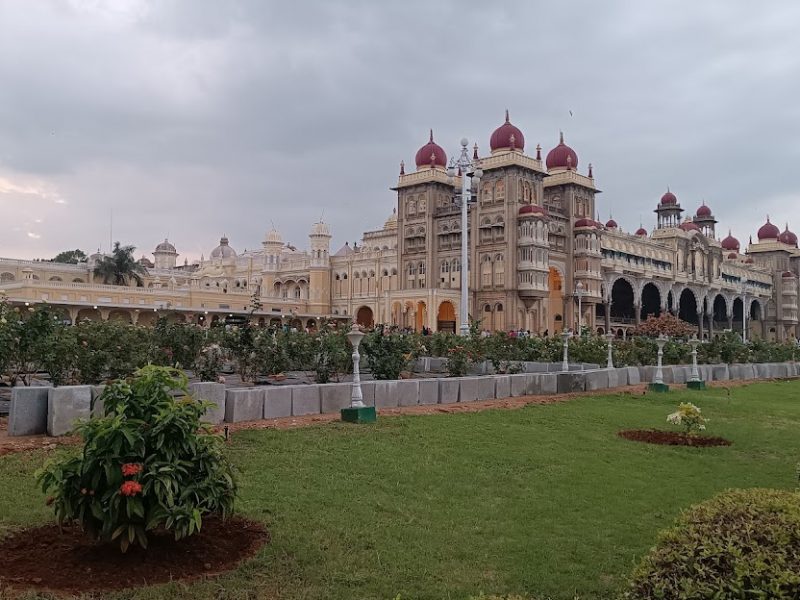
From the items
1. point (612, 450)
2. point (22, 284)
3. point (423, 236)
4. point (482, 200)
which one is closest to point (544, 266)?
point (482, 200)

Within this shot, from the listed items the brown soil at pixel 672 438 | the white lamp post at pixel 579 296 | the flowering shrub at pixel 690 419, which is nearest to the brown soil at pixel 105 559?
the brown soil at pixel 672 438

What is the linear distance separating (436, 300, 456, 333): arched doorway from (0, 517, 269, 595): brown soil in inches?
1843

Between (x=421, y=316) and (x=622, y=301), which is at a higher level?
(x=622, y=301)

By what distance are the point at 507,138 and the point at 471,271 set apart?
10.2m

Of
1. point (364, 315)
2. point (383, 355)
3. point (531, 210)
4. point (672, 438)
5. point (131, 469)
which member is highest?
point (531, 210)

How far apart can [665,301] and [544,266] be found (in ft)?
66.5

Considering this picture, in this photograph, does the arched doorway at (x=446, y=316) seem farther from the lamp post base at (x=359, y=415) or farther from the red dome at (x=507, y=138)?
the lamp post base at (x=359, y=415)

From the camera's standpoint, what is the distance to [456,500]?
631 cm

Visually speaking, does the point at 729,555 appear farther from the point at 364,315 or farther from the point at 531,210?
the point at 364,315

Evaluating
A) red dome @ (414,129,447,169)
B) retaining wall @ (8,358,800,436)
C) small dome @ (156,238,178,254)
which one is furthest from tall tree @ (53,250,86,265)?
retaining wall @ (8,358,800,436)

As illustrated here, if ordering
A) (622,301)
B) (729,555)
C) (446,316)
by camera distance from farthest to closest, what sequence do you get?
(622,301)
(446,316)
(729,555)

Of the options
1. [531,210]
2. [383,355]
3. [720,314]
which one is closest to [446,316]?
[531,210]

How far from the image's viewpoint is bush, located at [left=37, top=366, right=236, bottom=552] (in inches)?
167

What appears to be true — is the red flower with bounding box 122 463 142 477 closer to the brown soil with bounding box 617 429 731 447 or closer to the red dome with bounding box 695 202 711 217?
the brown soil with bounding box 617 429 731 447
